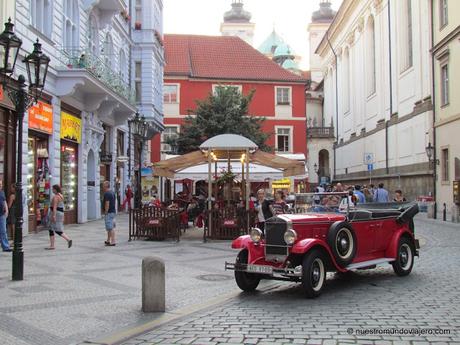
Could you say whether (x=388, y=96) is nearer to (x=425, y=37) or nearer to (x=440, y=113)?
(x=425, y=37)

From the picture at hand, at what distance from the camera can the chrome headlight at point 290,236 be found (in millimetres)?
8531

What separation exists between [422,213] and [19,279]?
25611 mm

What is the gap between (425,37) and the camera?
32.2 meters

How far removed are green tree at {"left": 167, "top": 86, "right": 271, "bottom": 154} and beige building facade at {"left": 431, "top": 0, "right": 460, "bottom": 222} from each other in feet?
41.3

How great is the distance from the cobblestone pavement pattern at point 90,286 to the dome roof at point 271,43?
313ft

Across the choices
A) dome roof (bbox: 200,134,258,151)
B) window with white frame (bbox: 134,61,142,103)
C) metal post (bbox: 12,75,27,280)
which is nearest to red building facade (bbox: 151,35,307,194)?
window with white frame (bbox: 134,61,142,103)

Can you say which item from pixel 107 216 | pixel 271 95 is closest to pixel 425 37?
pixel 271 95

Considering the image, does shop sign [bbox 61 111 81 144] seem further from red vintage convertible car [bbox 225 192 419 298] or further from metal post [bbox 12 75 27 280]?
red vintage convertible car [bbox 225 192 419 298]

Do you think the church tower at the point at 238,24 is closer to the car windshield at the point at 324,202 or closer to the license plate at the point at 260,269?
the car windshield at the point at 324,202

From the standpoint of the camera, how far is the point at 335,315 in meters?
7.27

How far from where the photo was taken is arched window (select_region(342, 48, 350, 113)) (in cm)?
5525

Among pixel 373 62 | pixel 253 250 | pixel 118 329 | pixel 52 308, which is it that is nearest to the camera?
pixel 118 329

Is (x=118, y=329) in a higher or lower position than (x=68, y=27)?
lower

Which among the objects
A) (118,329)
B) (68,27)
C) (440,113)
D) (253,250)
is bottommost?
(118,329)
